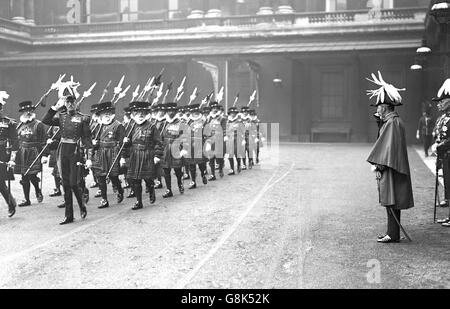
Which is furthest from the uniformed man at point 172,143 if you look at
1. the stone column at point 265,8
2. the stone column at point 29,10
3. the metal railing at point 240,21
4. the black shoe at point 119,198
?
the stone column at point 29,10

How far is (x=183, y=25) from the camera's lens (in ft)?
92.1

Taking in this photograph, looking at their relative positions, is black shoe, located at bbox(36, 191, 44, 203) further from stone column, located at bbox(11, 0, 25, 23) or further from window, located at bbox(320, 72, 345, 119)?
stone column, located at bbox(11, 0, 25, 23)

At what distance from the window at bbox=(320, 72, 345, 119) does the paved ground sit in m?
14.8

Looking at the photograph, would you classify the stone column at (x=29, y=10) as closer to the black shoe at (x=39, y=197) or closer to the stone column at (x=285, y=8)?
the stone column at (x=285, y=8)

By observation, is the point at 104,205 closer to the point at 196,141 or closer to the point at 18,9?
the point at 196,141

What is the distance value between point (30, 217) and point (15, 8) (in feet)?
83.0

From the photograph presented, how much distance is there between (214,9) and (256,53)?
5.77m

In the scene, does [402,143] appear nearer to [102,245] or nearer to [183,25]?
[102,245]

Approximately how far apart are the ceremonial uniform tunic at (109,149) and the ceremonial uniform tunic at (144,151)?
1.05 feet

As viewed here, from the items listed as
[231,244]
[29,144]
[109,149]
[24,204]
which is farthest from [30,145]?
[231,244]

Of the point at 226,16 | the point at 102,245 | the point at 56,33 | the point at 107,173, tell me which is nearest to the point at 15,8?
the point at 56,33

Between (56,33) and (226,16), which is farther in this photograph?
(56,33)

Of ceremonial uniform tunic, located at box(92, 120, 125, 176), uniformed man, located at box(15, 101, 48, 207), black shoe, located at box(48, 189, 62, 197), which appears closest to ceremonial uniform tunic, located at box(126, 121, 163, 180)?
ceremonial uniform tunic, located at box(92, 120, 125, 176)

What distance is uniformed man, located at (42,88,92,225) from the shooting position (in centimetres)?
809
